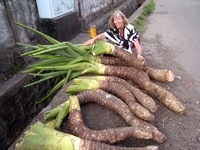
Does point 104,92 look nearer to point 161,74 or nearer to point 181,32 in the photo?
point 161,74

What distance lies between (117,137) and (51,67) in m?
1.43

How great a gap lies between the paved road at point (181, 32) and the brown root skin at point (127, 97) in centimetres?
157

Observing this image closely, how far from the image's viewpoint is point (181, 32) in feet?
19.4

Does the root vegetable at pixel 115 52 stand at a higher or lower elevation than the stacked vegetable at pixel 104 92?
higher

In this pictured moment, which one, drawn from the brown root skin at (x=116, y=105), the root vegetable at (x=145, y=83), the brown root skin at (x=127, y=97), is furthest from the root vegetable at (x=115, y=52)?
the brown root skin at (x=116, y=105)

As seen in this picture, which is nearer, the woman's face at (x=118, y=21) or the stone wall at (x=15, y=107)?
the woman's face at (x=118, y=21)

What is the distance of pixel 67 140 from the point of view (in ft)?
5.51

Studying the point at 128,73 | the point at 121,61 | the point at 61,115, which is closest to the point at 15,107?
the point at 61,115

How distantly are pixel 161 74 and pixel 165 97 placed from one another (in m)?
0.47

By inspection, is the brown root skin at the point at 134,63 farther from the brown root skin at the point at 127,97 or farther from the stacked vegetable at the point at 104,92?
the brown root skin at the point at 127,97

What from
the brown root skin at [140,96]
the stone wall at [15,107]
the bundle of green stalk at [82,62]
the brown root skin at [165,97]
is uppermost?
the bundle of green stalk at [82,62]

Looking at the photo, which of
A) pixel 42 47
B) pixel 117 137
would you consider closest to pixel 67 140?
pixel 117 137

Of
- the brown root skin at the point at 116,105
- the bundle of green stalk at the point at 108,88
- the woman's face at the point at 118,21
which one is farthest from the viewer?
the woman's face at the point at 118,21

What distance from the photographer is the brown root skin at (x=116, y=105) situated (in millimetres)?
2035
